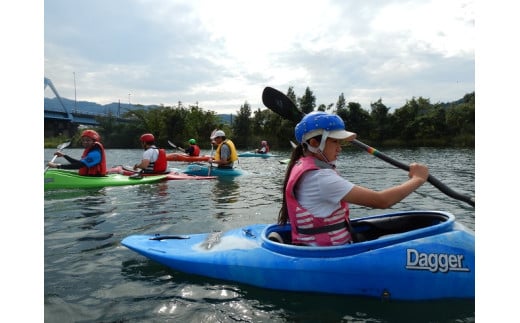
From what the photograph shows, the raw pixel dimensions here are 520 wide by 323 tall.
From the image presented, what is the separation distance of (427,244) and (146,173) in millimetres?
9676

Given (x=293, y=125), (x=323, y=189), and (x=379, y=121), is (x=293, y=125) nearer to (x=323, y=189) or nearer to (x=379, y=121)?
(x=379, y=121)

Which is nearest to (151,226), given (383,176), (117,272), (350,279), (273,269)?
(117,272)

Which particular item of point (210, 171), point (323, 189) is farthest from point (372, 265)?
point (210, 171)

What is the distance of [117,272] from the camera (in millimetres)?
4168

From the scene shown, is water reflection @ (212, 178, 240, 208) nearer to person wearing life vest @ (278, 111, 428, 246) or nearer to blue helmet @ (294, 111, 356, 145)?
person wearing life vest @ (278, 111, 428, 246)

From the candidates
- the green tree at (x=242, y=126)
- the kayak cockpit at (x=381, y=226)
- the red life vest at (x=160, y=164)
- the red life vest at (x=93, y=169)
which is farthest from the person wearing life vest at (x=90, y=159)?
the green tree at (x=242, y=126)

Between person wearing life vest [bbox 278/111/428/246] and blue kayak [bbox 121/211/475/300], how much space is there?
191mm

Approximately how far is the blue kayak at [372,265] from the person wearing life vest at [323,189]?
0.19 metres

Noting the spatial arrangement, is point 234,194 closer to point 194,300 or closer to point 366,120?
point 194,300

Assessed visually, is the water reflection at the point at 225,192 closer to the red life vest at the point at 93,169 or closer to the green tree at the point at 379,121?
the red life vest at the point at 93,169

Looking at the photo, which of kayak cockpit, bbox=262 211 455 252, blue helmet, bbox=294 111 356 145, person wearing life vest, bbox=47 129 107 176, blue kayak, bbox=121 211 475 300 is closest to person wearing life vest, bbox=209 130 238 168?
person wearing life vest, bbox=47 129 107 176

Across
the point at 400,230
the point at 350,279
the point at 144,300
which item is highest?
the point at 400,230

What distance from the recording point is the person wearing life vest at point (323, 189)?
10.3 ft

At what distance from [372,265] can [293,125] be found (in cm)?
4856
